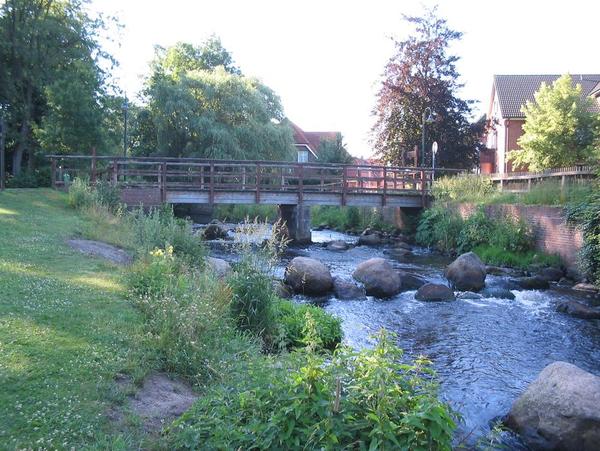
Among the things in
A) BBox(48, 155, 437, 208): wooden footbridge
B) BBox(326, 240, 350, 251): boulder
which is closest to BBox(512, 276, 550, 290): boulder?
BBox(326, 240, 350, 251): boulder

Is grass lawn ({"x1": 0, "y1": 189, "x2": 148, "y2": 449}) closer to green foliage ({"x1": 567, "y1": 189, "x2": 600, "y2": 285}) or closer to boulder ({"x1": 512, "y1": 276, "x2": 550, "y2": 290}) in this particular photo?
boulder ({"x1": 512, "y1": 276, "x2": 550, "y2": 290})

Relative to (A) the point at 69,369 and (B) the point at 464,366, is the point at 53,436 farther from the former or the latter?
(B) the point at 464,366

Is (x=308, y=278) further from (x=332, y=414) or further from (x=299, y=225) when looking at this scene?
(x=299, y=225)

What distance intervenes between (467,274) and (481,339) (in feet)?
16.4

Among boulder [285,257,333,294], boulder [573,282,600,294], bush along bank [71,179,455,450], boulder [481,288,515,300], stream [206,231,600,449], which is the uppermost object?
bush along bank [71,179,455,450]

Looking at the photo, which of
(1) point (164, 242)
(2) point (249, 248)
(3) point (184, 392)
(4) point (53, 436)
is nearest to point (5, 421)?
(4) point (53, 436)

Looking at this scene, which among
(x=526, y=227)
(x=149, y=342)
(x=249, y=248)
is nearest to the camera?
(x=149, y=342)

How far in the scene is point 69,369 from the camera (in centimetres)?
445

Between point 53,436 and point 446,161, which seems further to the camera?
point 446,161

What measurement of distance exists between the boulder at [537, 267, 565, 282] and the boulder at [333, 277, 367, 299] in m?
5.94

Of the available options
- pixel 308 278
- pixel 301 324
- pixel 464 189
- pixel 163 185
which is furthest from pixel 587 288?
pixel 163 185

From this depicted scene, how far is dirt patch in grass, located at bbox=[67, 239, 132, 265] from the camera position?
9.90 m

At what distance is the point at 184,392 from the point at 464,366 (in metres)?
4.84

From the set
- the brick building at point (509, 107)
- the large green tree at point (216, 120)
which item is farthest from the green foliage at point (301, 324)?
the brick building at point (509, 107)
